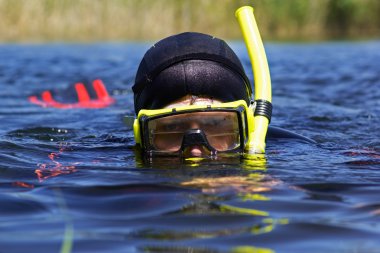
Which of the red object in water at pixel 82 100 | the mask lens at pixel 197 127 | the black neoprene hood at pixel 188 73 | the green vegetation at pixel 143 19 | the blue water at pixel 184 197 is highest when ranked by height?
the green vegetation at pixel 143 19

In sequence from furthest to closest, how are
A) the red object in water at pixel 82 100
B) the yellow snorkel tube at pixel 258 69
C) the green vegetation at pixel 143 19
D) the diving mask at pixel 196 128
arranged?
the green vegetation at pixel 143 19, the red object in water at pixel 82 100, the yellow snorkel tube at pixel 258 69, the diving mask at pixel 196 128

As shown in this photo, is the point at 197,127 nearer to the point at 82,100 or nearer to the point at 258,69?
the point at 258,69

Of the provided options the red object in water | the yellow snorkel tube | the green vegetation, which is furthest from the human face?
the green vegetation

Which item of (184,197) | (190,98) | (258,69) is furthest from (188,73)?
(184,197)

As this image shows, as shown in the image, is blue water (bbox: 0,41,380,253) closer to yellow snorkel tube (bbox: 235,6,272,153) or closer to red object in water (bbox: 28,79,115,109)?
yellow snorkel tube (bbox: 235,6,272,153)

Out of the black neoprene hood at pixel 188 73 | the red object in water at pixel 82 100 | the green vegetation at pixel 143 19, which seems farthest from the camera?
the green vegetation at pixel 143 19

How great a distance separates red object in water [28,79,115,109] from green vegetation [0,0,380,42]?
54.5ft

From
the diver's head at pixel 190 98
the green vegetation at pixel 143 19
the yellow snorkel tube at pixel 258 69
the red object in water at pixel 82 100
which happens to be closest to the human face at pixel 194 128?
the diver's head at pixel 190 98

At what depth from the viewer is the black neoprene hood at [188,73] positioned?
322cm

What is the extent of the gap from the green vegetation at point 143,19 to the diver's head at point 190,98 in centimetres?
2057

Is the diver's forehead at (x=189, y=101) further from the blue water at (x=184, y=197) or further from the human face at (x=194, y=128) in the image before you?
the blue water at (x=184, y=197)

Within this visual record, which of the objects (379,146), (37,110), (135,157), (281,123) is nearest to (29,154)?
(135,157)

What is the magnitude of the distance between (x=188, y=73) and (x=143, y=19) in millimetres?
22595

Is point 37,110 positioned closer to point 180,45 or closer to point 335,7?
point 180,45
